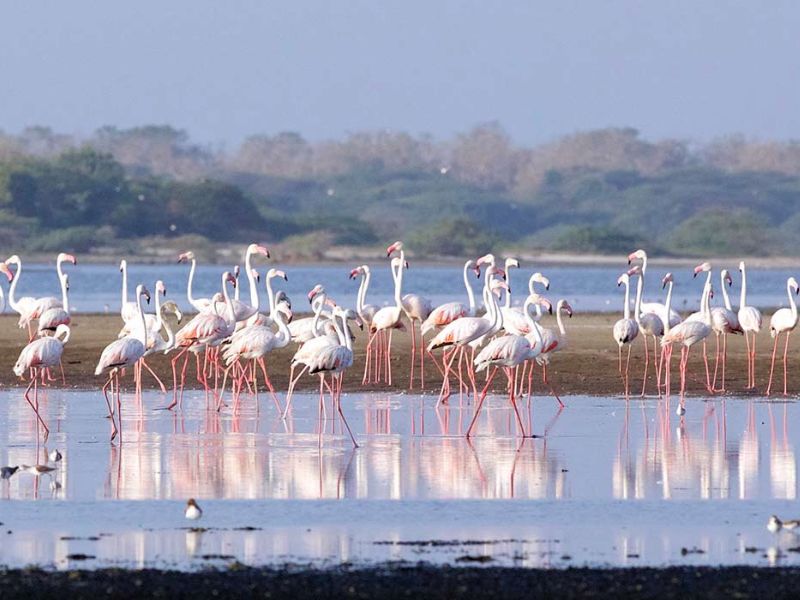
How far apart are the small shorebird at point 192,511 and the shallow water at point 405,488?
0.32ft

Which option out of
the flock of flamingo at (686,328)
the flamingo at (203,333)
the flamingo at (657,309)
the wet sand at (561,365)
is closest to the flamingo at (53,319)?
the wet sand at (561,365)

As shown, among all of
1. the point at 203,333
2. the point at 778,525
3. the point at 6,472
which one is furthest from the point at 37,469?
the point at 203,333

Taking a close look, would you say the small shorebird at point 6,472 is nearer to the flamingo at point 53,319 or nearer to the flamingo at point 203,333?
the flamingo at point 203,333

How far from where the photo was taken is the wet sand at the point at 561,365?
1745cm

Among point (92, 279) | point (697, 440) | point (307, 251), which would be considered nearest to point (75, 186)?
point (307, 251)

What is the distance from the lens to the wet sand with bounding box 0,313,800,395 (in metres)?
17.5

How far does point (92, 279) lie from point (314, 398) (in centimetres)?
3683

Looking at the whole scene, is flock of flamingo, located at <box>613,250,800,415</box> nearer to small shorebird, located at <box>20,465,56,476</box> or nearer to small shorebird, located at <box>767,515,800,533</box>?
small shorebird, located at <box>20,465,56,476</box>

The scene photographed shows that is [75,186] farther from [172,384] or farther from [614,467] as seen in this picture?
[614,467]

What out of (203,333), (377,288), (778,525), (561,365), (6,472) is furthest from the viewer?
(377,288)

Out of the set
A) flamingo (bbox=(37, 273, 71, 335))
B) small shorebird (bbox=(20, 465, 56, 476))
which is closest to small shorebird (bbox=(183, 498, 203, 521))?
small shorebird (bbox=(20, 465, 56, 476))

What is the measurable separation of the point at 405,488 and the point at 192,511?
1.64 m

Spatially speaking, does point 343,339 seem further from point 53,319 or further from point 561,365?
point 561,365

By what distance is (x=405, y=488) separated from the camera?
1038cm
